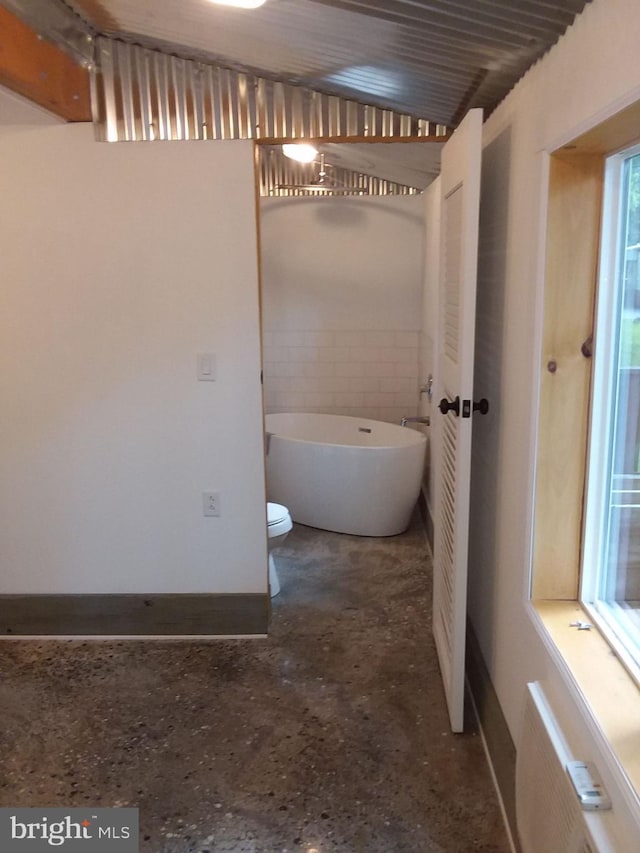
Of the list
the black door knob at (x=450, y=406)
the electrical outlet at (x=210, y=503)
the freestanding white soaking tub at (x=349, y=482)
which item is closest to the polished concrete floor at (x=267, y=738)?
the electrical outlet at (x=210, y=503)

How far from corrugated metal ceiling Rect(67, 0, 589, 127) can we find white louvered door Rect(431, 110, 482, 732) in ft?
0.55

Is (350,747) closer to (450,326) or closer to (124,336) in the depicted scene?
(450,326)

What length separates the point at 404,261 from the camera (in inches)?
189

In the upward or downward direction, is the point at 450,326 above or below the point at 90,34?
below

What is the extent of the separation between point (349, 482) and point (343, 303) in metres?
1.46

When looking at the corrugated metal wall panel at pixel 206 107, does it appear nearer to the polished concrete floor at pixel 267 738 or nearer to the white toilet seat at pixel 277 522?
the white toilet seat at pixel 277 522

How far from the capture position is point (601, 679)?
1478 mm

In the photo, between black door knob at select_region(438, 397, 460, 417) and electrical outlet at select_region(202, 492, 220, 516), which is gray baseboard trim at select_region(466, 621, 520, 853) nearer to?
black door knob at select_region(438, 397, 460, 417)

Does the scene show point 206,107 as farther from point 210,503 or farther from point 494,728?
point 494,728

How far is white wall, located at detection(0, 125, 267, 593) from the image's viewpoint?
2.71 meters

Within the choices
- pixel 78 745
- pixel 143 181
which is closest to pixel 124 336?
pixel 143 181

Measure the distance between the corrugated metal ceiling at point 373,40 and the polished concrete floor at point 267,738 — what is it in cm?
206

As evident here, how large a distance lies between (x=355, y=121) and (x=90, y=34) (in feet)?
3.36

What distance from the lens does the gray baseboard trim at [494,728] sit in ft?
6.40
